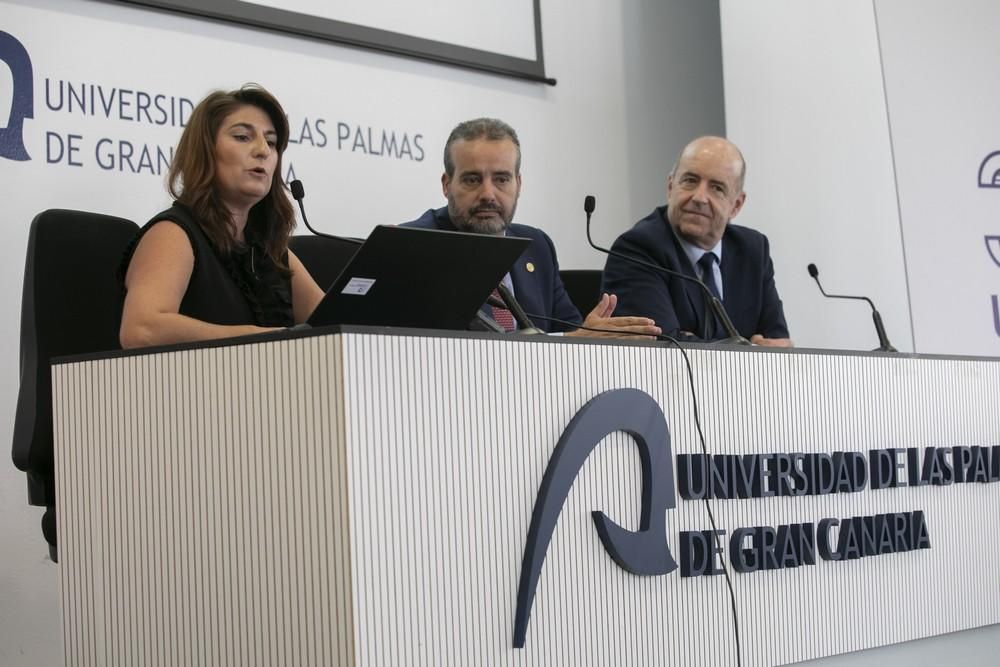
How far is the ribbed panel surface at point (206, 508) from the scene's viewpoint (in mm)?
1592

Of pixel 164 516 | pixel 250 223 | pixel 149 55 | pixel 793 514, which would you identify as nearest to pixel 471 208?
pixel 250 223

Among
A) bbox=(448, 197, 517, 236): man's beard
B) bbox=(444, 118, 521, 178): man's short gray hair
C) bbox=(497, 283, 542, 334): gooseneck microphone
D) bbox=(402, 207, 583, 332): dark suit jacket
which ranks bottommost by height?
Result: bbox=(497, 283, 542, 334): gooseneck microphone

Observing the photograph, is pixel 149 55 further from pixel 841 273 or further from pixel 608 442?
pixel 841 273

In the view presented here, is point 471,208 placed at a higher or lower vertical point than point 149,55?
lower

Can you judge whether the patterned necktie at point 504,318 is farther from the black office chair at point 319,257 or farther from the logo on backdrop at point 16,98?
the logo on backdrop at point 16,98

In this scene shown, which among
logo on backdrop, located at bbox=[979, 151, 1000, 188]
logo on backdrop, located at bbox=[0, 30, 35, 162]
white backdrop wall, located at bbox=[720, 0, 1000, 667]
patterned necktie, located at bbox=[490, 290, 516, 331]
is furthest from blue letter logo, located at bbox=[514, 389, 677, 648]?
logo on backdrop, located at bbox=[979, 151, 1000, 188]

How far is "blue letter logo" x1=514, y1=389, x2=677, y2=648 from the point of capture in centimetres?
175

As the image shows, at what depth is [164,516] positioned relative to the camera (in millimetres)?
1776

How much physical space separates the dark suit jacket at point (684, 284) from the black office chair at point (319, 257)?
68cm

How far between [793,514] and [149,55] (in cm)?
207

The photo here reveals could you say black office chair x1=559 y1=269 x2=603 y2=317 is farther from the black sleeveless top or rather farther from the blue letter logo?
the blue letter logo

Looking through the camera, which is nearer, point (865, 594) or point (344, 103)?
point (865, 594)

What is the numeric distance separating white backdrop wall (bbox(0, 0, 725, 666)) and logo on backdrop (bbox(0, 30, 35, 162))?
16 mm

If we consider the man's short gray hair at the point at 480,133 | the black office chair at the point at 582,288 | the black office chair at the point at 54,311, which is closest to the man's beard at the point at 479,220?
the man's short gray hair at the point at 480,133
